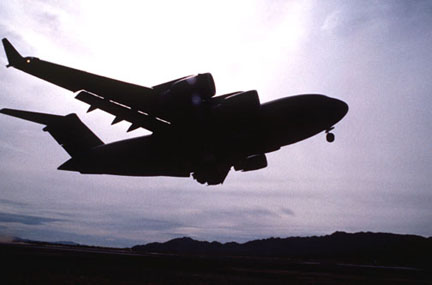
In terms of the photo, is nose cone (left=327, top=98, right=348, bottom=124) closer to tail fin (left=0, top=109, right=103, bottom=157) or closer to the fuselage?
the fuselage

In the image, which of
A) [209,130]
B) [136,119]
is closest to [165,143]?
[136,119]

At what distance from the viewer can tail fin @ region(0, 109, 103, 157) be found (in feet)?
86.6

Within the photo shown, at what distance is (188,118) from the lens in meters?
18.2

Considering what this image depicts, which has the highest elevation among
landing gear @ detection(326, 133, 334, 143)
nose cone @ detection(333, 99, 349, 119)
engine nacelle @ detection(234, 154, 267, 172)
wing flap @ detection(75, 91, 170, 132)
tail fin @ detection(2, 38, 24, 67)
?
tail fin @ detection(2, 38, 24, 67)

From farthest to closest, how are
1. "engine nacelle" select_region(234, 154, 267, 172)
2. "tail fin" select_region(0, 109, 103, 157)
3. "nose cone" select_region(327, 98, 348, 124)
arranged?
1. "tail fin" select_region(0, 109, 103, 157)
2. "engine nacelle" select_region(234, 154, 267, 172)
3. "nose cone" select_region(327, 98, 348, 124)

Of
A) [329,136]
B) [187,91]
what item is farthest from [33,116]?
[329,136]

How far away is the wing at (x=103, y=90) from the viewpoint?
16.8 m

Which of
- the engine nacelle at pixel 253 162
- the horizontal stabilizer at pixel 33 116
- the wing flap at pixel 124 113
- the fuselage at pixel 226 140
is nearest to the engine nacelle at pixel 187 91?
the fuselage at pixel 226 140

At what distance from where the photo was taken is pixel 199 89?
1716 cm

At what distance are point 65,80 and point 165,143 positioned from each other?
7.12 meters

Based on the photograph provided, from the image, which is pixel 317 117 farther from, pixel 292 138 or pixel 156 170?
pixel 156 170

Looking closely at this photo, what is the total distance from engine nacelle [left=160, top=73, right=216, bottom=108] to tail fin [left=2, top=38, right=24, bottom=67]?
26.1ft

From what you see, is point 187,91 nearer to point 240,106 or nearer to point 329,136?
point 240,106

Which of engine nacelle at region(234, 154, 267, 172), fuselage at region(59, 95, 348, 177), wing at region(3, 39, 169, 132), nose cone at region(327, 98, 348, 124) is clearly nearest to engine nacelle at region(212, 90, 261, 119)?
fuselage at region(59, 95, 348, 177)
